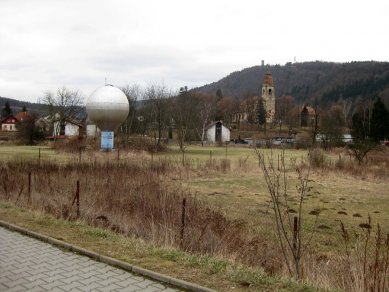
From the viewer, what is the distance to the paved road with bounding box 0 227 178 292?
572 centimetres

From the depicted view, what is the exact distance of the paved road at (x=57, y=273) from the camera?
5719 mm

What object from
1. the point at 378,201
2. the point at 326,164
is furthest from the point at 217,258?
the point at 326,164

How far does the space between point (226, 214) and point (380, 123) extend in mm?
57769

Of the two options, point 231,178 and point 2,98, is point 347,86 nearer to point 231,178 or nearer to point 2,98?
point 231,178

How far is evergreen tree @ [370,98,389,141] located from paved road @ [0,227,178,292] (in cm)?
6320

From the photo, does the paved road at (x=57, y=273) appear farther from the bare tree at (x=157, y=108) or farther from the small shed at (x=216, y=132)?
the small shed at (x=216, y=132)

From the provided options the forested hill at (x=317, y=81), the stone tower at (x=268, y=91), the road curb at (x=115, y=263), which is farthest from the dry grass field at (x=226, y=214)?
the stone tower at (x=268, y=91)

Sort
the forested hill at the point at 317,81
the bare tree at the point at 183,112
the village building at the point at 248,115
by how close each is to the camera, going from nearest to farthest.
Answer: the bare tree at the point at 183,112 → the village building at the point at 248,115 → the forested hill at the point at 317,81

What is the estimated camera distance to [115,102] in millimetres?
43500

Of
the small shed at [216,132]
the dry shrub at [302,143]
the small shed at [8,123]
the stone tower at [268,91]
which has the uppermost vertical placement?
the stone tower at [268,91]

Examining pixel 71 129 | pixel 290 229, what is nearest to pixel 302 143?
pixel 71 129

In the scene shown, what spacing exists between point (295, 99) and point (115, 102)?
4043 inches

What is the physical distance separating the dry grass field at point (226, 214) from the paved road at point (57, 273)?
94 centimetres

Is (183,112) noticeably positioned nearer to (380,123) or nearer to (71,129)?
(380,123)
